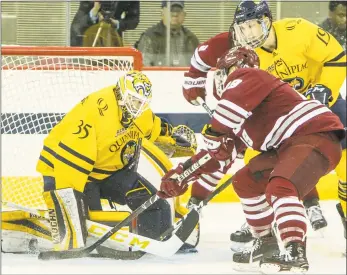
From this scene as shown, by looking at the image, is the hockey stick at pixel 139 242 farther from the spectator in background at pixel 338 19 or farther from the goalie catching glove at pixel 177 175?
the spectator in background at pixel 338 19

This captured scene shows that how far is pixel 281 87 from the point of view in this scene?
324 centimetres

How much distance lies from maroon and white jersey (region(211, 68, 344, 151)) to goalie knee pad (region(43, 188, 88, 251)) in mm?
795

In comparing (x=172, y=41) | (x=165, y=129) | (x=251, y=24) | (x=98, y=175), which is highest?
(x=251, y=24)

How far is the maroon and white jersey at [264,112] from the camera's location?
3107 millimetres

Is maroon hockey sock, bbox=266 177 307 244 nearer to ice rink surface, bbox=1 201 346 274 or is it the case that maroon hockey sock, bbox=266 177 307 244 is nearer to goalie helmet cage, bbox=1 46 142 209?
ice rink surface, bbox=1 201 346 274

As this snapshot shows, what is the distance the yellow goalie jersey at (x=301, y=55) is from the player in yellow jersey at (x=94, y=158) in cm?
55

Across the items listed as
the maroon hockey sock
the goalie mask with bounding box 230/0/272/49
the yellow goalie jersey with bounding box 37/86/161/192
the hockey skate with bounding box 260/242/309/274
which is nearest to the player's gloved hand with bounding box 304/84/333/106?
the goalie mask with bounding box 230/0/272/49

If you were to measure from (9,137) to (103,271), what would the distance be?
1.19 metres

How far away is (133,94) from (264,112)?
755mm

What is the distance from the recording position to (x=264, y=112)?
3232 mm

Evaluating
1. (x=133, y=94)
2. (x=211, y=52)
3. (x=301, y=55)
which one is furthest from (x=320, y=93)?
(x=133, y=94)

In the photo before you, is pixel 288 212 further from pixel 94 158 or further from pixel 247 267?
pixel 94 158

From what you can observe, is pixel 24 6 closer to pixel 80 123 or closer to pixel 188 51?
pixel 188 51

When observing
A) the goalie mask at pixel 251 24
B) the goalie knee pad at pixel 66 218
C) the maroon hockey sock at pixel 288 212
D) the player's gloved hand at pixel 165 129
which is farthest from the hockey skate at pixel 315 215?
the maroon hockey sock at pixel 288 212
